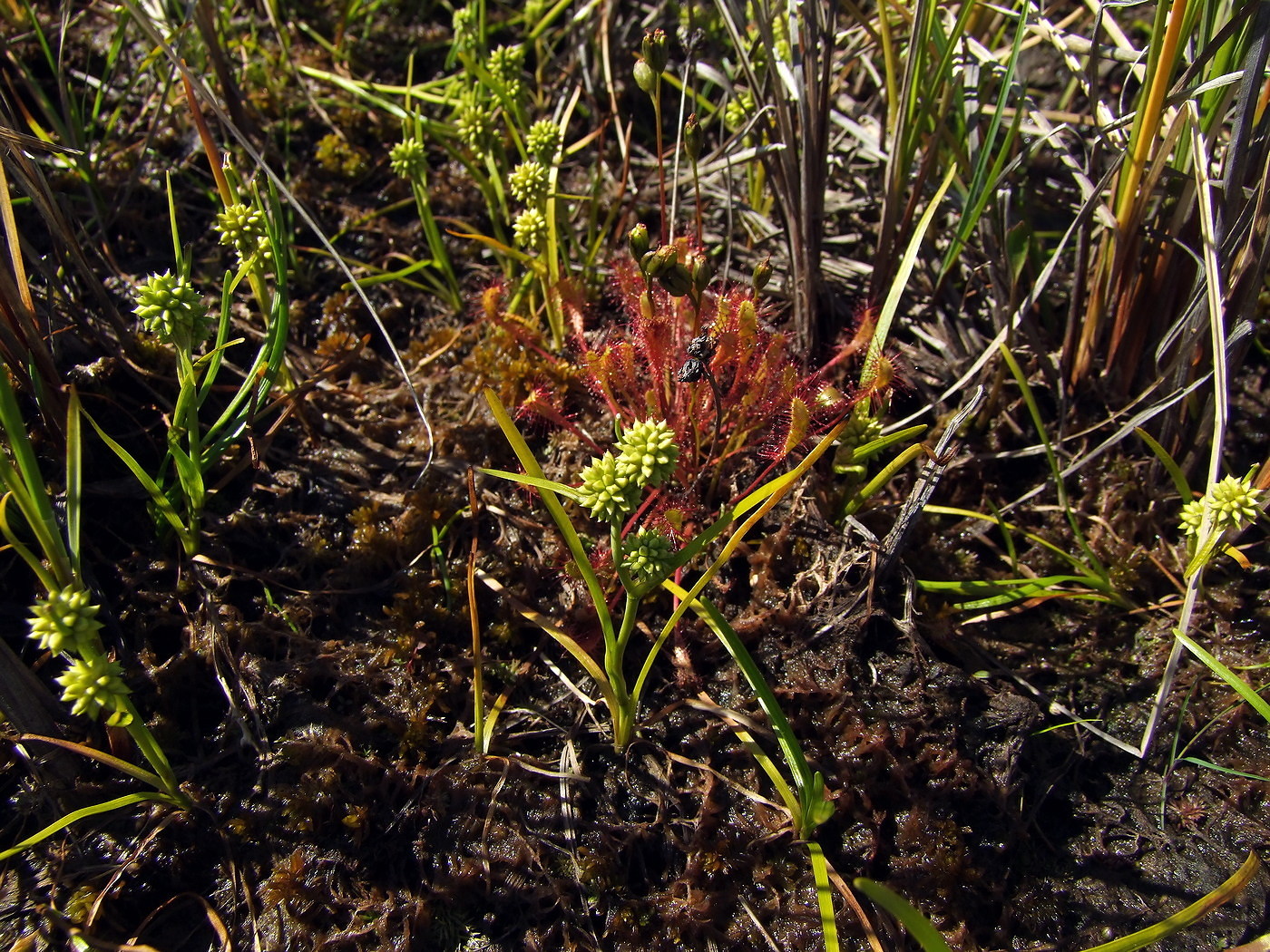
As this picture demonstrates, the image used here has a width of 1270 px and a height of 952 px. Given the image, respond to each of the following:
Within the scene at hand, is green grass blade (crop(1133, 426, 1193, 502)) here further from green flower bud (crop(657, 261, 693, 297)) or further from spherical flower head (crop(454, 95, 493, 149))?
spherical flower head (crop(454, 95, 493, 149))

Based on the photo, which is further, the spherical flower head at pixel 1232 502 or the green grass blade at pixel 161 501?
the spherical flower head at pixel 1232 502

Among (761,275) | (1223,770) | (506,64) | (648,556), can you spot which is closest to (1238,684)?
(1223,770)

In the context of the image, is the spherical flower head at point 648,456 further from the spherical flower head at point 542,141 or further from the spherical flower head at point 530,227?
the spherical flower head at point 542,141

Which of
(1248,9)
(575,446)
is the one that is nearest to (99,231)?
(575,446)

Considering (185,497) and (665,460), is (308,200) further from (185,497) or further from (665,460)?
(665,460)

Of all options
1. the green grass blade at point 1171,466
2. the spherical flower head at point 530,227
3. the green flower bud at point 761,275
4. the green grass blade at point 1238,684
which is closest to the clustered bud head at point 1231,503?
the green grass blade at point 1171,466

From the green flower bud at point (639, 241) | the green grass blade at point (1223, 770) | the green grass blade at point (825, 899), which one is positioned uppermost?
the green flower bud at point (639, 241)
